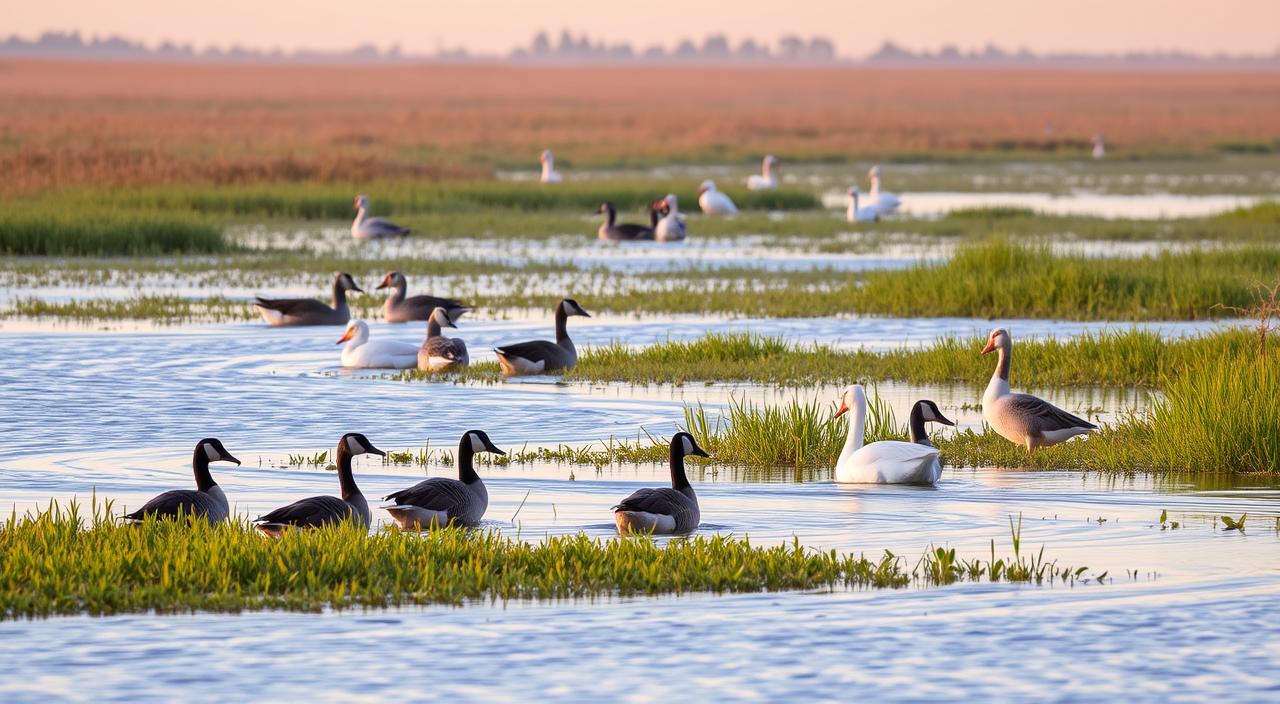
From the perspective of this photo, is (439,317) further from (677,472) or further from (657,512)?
(657,512)

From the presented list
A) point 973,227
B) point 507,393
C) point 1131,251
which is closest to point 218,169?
point 973,227

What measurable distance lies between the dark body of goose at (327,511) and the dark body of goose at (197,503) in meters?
0.24

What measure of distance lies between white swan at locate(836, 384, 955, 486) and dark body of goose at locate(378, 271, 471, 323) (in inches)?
390

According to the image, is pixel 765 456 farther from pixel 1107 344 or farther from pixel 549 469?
pixel 1107 344

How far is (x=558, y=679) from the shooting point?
7.96 m

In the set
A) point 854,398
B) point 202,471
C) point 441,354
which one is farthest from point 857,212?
point 202,471

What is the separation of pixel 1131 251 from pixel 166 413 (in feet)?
67.5

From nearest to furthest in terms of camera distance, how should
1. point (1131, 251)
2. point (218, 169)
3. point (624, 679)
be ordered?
point (624, 679), point (1131, 251), point (218, 169)

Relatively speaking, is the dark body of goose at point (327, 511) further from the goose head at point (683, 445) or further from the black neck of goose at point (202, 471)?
the goose head at point (683, 445)

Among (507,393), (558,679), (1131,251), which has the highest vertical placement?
(1131,251)

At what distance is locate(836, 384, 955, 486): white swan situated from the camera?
1250 centimetres

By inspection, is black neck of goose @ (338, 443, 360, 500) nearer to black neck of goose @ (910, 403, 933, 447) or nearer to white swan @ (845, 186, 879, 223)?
black neck of goose @ (910, 403, 933, 447)

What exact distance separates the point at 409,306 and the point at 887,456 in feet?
38.4

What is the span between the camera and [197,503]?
1062 centimetres
